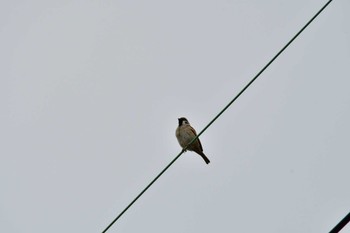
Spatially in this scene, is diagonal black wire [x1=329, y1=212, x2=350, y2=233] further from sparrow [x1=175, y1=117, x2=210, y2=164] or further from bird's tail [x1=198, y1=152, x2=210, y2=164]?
bird's tail [x1=198, y1=152, x2=210, y2=164]

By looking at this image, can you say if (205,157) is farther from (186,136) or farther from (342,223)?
(342,223)

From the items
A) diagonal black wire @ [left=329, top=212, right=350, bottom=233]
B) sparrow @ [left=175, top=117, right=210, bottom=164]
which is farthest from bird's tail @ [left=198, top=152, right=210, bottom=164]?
diagonal black wire @ [left=329, top=212, right=350, bottom=233]

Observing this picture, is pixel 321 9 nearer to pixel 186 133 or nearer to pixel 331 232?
pixel 331 232

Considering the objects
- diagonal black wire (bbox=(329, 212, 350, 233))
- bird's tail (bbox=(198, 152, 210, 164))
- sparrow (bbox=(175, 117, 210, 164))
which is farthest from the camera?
bird's tail (bbox=(198, 152, 210, 164))

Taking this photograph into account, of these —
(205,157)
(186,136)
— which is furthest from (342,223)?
(205,157)

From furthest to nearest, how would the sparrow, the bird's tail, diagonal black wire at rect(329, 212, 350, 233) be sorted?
the bird's tail, the sparrow, diagonal black wire at rect(329, 212, 350, 233)

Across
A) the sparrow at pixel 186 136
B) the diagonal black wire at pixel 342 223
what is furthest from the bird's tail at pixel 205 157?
the diagonal black wire at pixel 342 223

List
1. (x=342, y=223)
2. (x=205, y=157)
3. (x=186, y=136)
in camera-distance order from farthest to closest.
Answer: (x=205, y=157)
(x=186, y=136)
(x=342, y=223)

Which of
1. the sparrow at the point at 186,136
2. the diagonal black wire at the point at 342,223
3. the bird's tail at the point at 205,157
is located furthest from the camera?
the bird's tail at the point at 205,157

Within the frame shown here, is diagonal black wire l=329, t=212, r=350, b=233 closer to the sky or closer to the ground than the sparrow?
closer to the ground

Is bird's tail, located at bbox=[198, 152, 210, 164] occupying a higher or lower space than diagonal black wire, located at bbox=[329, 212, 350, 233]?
higher

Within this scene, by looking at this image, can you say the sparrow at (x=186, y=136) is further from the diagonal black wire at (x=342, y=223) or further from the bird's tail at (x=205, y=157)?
the diagonal black wire at (x=342, y=223)

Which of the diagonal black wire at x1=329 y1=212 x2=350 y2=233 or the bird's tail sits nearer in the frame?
the diagonal black wire at x1=329 y1=212 x2=350 y2=233

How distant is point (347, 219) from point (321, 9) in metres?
2.54
